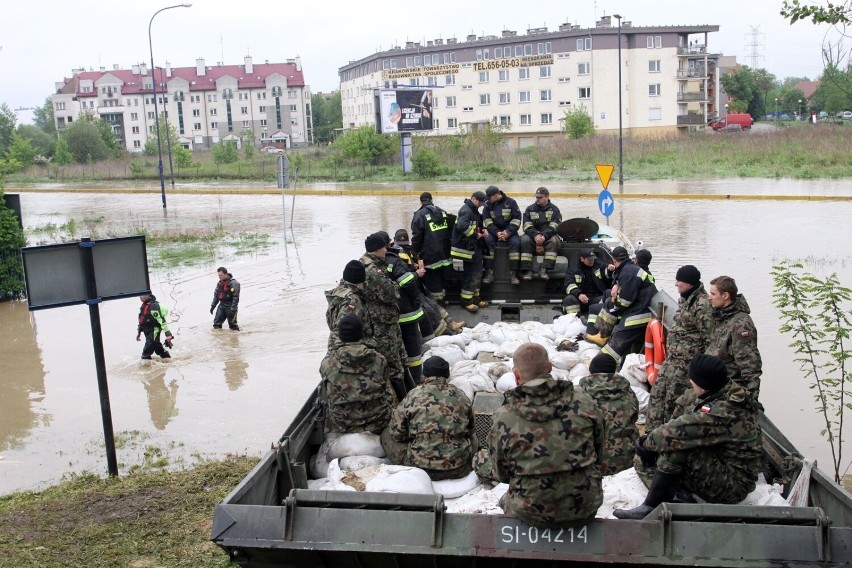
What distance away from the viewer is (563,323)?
10.0m

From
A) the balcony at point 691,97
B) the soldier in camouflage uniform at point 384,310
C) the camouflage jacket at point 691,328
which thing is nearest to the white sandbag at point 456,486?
the camouflage jacket at point 691,328

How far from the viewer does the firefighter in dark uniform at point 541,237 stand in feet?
37.7

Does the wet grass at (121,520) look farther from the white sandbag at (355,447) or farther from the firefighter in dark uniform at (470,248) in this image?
the firefighter in dark uniform at (470,248)

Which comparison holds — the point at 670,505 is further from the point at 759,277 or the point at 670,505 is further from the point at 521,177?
the point at 521,177

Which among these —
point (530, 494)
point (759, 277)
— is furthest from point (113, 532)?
point (759, 277)

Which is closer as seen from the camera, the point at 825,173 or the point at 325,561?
the point at 325,561

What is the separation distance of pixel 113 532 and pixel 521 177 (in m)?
39.4

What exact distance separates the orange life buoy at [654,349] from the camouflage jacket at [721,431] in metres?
2.59

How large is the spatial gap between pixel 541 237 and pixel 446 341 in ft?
8.81

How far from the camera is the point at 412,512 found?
503 centimetres

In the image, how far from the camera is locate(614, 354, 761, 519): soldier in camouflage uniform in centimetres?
513

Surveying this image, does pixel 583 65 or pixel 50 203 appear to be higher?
pixel 583 65

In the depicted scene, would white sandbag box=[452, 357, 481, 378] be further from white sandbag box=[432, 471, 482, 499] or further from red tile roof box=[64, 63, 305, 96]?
red tile roof box=[64, 63, 305, 96]

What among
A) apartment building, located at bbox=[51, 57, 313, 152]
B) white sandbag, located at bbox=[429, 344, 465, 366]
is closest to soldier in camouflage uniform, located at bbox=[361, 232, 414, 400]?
white sandbag, located at bbox=[429, 344, 465, 366]
